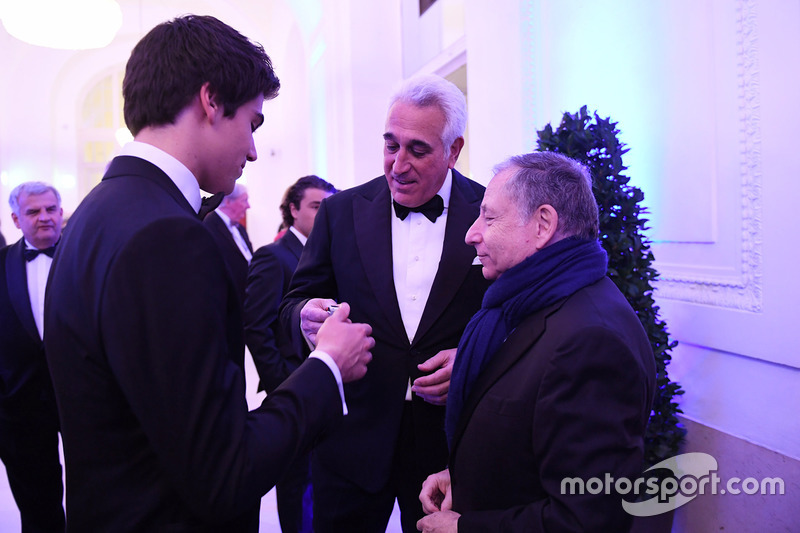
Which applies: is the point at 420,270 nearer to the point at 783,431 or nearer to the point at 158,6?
the point at 783,431

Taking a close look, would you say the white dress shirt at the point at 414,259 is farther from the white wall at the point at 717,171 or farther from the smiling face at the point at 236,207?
the smiling face at the point at 236,207

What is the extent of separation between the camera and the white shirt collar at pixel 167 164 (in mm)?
1062

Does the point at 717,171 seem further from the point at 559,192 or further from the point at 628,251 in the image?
the point at 559,192

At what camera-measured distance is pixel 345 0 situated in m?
6.84

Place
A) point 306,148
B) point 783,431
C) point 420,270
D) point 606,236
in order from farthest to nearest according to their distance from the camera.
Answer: point 306,148 < point 606,236 < point 783,431 < point 420,270

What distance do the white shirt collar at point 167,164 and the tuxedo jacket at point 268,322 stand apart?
2.14m

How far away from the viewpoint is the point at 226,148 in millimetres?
1132

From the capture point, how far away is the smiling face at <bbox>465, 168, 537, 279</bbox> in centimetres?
143

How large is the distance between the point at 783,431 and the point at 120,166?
221 centimetres

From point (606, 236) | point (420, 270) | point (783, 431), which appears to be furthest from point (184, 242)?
point (783, 431)

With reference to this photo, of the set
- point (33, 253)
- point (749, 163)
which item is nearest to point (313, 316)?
point (749, 163)

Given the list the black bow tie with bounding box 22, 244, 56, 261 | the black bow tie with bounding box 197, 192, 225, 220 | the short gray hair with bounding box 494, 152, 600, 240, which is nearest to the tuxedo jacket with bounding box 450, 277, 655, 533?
the short gray hair with bounding box 494, 152, 600, 240

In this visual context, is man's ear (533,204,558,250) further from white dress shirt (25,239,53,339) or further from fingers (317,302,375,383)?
white dress shirt (25,239,53,339)

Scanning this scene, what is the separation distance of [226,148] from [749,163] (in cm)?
191
